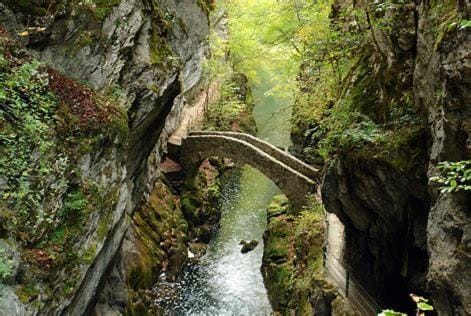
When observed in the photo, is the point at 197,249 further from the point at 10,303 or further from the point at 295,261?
the point at 10,303

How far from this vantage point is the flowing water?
1553cm

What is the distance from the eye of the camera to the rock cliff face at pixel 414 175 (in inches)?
220

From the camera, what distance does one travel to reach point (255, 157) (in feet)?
63.5

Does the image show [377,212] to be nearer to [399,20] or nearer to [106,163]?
[399,20]

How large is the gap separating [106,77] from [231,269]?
11.1 m

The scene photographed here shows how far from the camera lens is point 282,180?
18078mm

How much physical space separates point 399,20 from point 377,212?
4068mm

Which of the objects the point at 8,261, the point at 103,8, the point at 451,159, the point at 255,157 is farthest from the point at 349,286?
the point at 255,157

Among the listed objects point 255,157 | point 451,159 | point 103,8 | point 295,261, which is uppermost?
point 103,8

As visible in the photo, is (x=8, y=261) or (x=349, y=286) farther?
(x=349, y=286)

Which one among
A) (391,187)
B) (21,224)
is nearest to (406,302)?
(391,187)

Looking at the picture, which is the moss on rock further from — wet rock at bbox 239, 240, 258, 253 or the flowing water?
wet rock at bbox 239, 240, 258, 253

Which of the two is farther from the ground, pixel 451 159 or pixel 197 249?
pixel 451 159

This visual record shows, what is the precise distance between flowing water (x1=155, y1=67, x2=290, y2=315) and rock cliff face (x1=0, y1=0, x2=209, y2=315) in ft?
16.4
